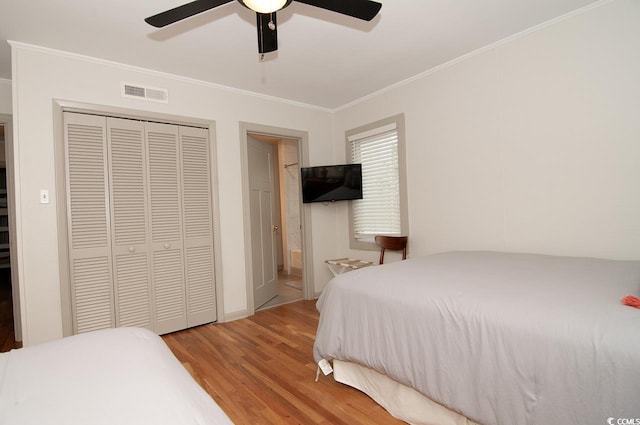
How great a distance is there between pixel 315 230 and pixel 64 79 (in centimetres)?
298

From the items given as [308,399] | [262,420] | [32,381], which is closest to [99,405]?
[32,381]

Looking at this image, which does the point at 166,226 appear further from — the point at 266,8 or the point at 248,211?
the point at 266,8

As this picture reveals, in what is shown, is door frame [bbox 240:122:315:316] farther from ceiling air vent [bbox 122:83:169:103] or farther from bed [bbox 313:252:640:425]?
bed [bbox 313:252:640:425]

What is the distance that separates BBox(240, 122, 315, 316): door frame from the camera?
3613 mm

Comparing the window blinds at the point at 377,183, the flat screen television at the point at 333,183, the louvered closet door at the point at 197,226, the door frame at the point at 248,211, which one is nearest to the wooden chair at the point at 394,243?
the window blinds at the point at 377,183

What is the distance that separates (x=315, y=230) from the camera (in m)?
4.27

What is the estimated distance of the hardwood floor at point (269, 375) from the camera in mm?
1792

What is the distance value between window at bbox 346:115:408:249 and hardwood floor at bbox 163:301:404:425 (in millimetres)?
1366

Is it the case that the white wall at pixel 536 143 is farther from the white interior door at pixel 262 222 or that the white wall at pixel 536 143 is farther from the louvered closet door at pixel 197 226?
the louvered closet door at pixel 197 226

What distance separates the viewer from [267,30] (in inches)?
72.0

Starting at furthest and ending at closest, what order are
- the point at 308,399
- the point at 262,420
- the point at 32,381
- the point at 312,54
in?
the point at 312,54
the point at 308,399
the point at 262,420
the point at 32,381

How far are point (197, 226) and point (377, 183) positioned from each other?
217 cm

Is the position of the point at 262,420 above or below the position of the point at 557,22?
below

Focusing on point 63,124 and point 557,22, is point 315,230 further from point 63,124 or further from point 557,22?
point 557,22
